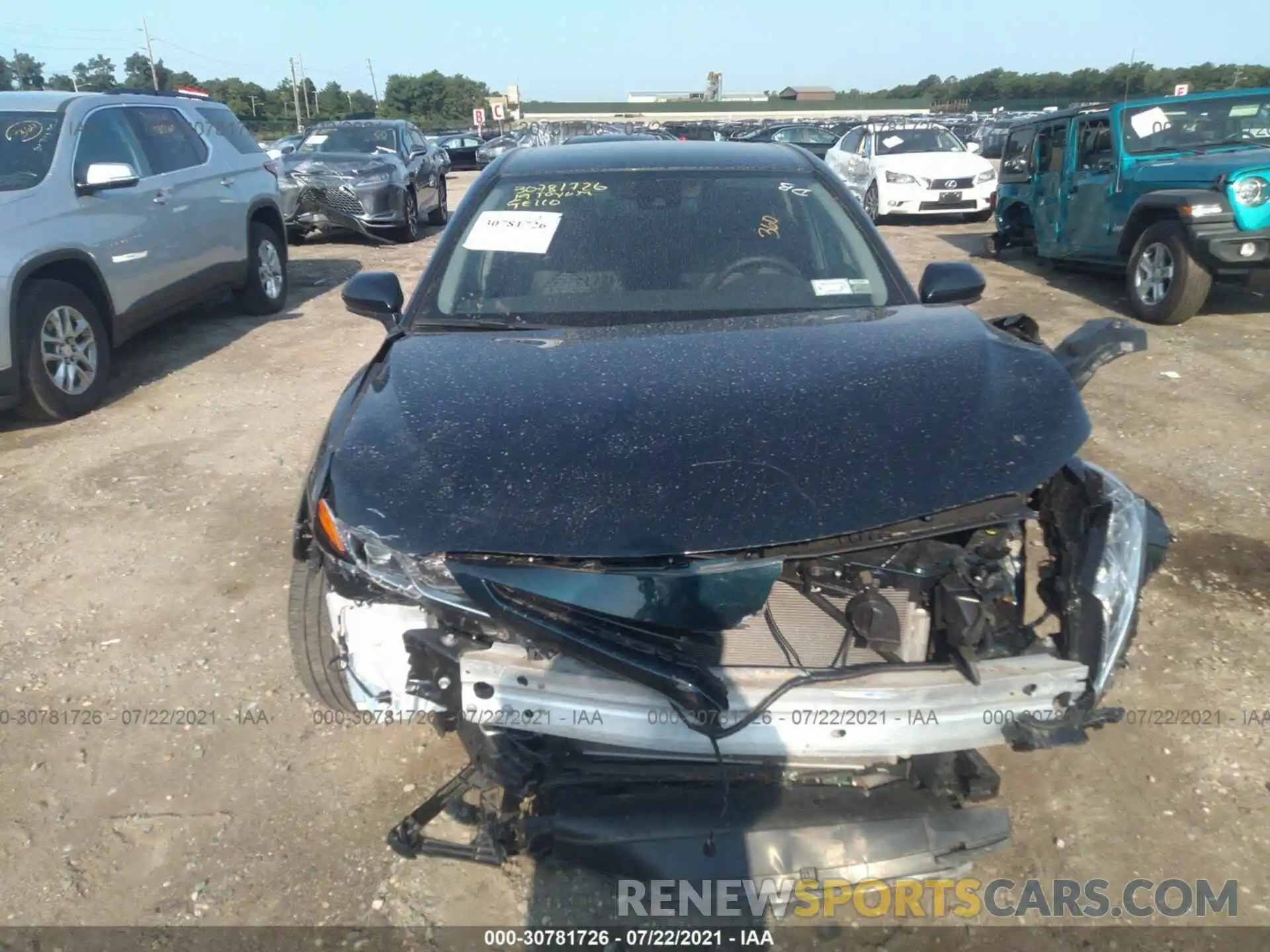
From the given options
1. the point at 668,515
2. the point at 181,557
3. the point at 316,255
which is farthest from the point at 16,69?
the point at 668,515

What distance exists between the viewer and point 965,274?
10.5ft

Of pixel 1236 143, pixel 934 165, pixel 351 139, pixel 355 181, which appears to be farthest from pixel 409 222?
pixel 1236 143

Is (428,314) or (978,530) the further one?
(428,314)

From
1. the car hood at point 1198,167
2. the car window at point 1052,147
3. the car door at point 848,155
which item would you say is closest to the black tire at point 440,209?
the car door at point 848,155

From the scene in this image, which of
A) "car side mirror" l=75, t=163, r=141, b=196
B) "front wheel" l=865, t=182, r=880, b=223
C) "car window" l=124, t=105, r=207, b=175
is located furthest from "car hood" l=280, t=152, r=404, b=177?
"front wheel" l=865, t=182, r=880, b=223

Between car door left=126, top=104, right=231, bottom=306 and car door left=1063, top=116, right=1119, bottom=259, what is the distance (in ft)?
24.8

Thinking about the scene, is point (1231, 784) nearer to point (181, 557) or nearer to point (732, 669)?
point (732, 669)

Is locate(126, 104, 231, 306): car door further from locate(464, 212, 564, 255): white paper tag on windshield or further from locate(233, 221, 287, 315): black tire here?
locate(464, 212, 564, 255): white paper tag on windshield

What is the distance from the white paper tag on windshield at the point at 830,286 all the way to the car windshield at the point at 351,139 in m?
11.0

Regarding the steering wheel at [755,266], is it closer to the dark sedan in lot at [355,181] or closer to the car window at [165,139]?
the car window at [165,139]

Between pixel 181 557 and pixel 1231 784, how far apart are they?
3934mm

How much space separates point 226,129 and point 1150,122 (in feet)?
26.8

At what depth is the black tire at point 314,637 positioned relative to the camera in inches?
92.1

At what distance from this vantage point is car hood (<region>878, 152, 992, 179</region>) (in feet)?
44.1
